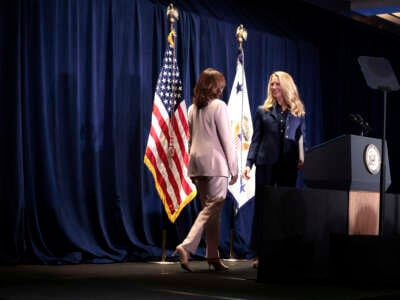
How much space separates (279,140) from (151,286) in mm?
2052

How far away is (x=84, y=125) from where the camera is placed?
20.5ft

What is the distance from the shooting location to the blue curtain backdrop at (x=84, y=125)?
5641mm

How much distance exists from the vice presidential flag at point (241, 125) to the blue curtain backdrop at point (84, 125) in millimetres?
382

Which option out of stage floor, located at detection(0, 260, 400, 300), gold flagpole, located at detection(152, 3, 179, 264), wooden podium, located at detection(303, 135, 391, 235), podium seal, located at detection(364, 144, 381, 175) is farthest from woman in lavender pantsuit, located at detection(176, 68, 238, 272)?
podium seal, located at detection(364, 144, 381, 175)

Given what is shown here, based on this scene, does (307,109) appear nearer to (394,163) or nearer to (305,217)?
(394,163)

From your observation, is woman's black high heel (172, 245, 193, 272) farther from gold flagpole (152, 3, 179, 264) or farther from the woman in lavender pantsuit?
gold flagpole (152, 3, 179, 264)

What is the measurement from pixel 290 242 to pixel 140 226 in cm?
259

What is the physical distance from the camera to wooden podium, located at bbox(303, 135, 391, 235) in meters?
4.64

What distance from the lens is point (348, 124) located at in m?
9.84

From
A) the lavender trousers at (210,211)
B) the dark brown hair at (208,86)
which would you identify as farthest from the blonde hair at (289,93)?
the lavender trousers at (210,211)

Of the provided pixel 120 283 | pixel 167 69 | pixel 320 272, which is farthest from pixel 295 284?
pixel 167 69

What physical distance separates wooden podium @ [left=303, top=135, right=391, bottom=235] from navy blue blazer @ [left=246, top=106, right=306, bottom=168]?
2.67ft

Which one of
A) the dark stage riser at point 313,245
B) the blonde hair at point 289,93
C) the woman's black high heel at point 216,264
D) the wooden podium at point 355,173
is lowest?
the woman's black high heel at point 216,264

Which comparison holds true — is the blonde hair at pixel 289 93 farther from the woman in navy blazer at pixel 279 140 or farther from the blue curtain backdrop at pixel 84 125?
the blue curtain backdrop at pixel 84 125
